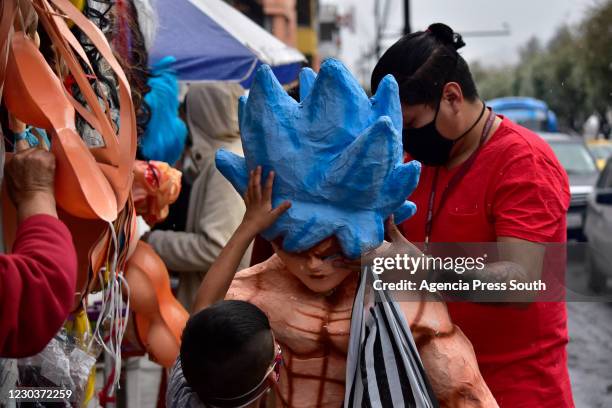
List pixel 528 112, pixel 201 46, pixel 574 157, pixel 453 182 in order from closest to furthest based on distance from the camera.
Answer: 1. pixel 453 182
2. pixel 201 46
3. pixel 574 157
4. pixel 528 112

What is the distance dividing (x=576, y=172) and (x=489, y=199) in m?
11.8

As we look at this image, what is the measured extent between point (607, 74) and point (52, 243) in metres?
35.4

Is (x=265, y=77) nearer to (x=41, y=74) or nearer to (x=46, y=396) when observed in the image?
(x=41, y=74)

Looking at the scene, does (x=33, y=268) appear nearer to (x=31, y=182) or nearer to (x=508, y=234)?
(x=31, y=182)

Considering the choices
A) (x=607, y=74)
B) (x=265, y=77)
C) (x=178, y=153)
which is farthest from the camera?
(x=607, y=74)

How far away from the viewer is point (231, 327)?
7.04 ft

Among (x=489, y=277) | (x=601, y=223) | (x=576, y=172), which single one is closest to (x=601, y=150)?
(x=576, y=172)

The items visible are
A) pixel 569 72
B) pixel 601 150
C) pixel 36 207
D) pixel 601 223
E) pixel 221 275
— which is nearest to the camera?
pixel 36 207

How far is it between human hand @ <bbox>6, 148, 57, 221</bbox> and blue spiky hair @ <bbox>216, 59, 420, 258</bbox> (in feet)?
1.74

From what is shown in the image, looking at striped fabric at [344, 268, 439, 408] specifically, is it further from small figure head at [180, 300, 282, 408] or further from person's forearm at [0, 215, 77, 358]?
person's forearm at [0, 215, 77, 358]

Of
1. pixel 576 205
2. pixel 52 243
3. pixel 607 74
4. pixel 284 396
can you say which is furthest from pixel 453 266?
pixel 607 74

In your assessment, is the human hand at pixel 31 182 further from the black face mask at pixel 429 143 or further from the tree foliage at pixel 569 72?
the tree foliage at pixel 569 72

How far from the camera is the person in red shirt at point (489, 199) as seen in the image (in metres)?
2.77

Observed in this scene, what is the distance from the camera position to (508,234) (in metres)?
2.72
